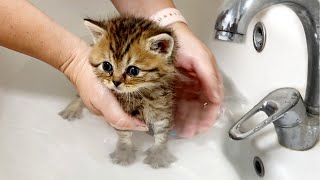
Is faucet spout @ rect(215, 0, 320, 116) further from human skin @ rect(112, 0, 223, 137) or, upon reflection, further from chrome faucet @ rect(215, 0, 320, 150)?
human skin @ rect(112, 0, 223, 137)

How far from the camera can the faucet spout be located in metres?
0.59

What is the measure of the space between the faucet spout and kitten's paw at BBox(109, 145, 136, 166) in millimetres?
461

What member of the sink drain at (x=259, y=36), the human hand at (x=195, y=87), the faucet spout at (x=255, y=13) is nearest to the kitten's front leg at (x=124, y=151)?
the human hand at (x=195, y=87)

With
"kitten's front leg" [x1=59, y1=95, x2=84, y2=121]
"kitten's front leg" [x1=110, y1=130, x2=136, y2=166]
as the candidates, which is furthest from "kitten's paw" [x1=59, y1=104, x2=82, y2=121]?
"kitten's front leg" [x1=110, y1=130, x2=136, y2=166]

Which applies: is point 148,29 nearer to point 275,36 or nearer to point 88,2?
point 275,36

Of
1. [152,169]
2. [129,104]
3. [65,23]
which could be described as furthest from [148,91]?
[65,23]

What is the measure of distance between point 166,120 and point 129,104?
0.12 meters

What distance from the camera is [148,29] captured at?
0.76m

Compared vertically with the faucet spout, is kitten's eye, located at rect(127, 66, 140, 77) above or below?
below

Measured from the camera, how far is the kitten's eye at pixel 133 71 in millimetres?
753

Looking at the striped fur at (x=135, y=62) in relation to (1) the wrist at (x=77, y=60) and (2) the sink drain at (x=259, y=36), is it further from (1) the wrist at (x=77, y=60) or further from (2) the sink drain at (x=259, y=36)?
(2) the sink drain at (x=259, y=36)

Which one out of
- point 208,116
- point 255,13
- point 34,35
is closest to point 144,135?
point 208,116

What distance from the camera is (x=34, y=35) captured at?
769 mm

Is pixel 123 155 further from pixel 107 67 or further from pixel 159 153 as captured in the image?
pixel 107 67
